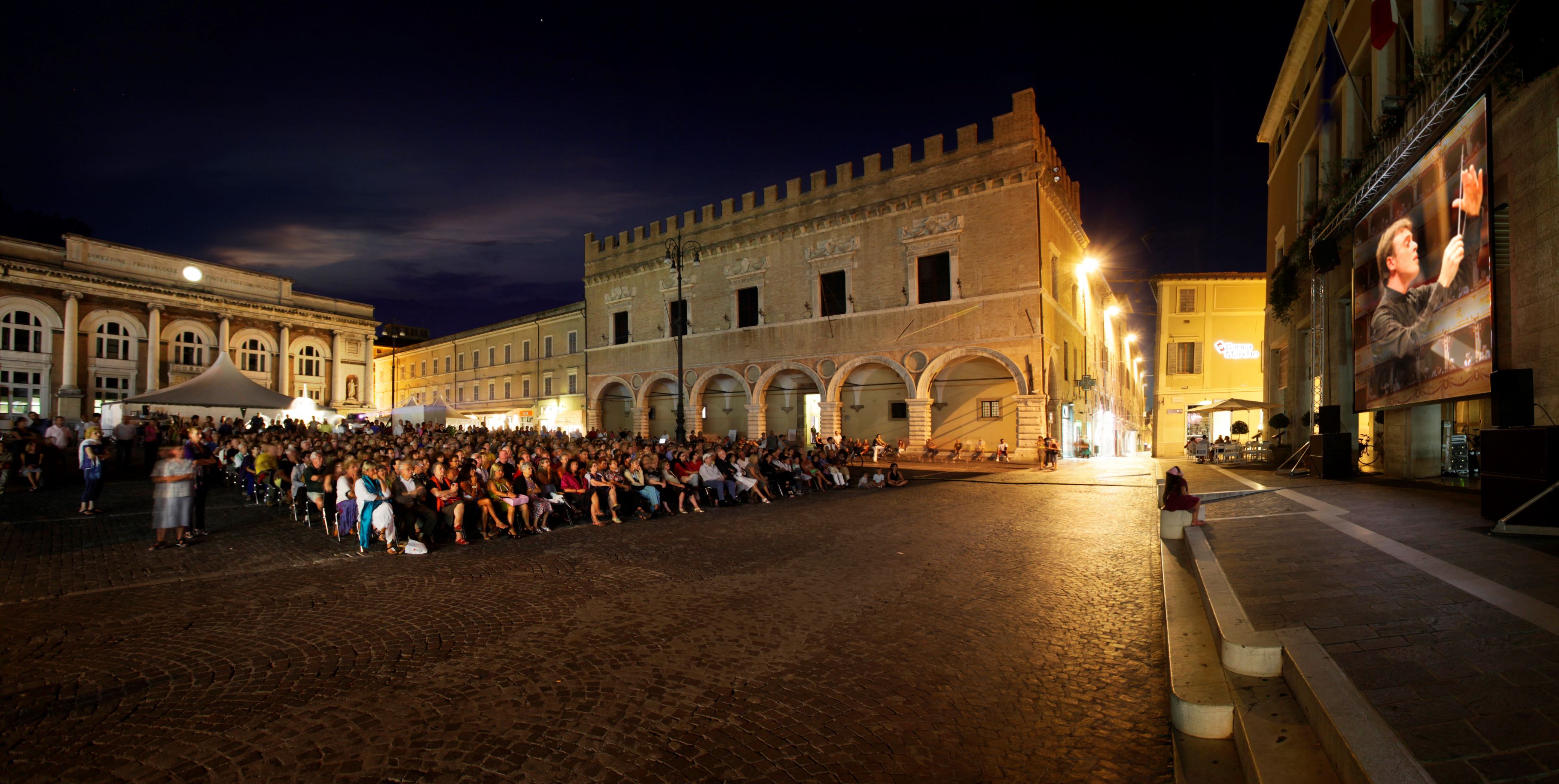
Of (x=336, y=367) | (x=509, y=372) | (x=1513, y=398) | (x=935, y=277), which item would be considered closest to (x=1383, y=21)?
(x=1513, y=398)

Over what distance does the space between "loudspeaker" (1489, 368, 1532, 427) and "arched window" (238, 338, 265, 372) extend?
52.5 meters

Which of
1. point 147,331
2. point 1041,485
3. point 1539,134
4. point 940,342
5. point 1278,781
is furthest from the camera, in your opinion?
point 147,331

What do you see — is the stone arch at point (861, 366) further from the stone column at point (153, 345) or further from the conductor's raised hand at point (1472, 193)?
the stone column at point (153, 345)

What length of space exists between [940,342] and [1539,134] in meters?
15.9

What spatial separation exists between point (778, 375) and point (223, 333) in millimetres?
35182

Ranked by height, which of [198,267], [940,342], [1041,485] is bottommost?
[1041,485]

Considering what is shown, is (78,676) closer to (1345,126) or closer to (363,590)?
(363,590)

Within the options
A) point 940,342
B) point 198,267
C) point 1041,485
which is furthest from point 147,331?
point 1041,485

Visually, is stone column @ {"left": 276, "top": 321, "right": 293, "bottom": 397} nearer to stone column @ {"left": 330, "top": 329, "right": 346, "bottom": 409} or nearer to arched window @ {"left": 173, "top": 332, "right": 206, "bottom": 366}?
stone column @ {"left": 330, "top": 329, "right": 346, "bottom": 409}

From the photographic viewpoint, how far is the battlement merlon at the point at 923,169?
21.2m

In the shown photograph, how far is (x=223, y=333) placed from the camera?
39188 mm

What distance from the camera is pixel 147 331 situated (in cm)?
3638

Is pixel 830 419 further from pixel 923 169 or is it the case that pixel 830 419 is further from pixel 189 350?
pixel 189 350

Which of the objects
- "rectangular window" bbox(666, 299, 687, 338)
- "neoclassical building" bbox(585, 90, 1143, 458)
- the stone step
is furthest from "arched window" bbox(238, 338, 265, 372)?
the stone step
